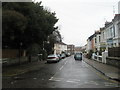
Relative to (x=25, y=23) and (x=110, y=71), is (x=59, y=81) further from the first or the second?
(x=25, y=23)

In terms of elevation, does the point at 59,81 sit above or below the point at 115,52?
below

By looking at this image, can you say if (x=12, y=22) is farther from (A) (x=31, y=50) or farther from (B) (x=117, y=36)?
(B) (x=117, y=36)

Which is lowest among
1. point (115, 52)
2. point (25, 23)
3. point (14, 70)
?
point (14, 70)

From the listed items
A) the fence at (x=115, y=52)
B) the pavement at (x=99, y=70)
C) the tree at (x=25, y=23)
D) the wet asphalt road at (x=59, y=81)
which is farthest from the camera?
the fence at (x=115, y=52)

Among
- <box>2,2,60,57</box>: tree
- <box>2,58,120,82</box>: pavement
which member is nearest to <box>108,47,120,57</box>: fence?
<box>2,58,120,82</box>: pavement

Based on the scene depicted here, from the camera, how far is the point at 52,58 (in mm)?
42312

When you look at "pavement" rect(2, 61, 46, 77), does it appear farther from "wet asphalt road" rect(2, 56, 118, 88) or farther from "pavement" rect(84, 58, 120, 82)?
"pavement" rect(84, 58, 120, 82)

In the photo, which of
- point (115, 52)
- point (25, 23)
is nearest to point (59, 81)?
point (25, 23)

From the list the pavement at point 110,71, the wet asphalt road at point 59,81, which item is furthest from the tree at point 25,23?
the pavement at point 110,71

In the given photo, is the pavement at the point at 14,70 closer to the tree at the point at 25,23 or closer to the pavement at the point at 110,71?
the tree at the point at 25,23

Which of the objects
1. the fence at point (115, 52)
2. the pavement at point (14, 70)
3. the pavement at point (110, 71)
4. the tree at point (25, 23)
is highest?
the tree at point (25, 23)

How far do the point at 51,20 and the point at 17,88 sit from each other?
85.9 ft

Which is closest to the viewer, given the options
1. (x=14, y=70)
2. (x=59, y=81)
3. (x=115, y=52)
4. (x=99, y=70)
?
(x=59, y=81)

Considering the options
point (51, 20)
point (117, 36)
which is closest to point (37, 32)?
point (51, 20)
